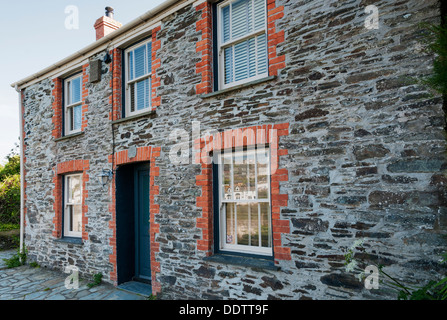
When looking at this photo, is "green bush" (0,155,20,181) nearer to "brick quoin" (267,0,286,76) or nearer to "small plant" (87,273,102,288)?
"small plant" (87,273,102,288)

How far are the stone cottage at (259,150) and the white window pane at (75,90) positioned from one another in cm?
50

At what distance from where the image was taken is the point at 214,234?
4754mm

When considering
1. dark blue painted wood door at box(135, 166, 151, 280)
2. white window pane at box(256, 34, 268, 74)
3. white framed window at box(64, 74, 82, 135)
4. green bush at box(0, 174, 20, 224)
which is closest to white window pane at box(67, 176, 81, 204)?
white framed window at box(64, 74, 82, 135)

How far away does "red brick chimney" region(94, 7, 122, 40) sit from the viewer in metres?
7.84

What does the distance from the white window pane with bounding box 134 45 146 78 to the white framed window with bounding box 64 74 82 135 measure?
7.40ft

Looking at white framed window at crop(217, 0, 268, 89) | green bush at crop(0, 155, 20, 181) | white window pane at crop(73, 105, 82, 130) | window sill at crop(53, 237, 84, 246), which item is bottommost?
window sill at crop(53, 237, 84, 246)

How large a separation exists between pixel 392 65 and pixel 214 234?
3538 millimetres

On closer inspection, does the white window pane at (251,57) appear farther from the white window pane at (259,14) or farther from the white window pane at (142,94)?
the white window pane at (142,94)

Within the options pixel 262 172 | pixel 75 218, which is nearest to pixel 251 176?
pixel 262 172

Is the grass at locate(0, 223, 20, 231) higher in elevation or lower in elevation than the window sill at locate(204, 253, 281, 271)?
lower

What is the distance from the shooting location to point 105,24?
7.86 metres

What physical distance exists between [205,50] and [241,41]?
0.65 m

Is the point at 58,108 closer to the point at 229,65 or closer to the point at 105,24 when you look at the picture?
the point at 105,24

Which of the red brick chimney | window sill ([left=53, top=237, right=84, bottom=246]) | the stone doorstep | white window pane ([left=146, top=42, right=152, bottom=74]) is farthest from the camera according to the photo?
the red brick chimney
